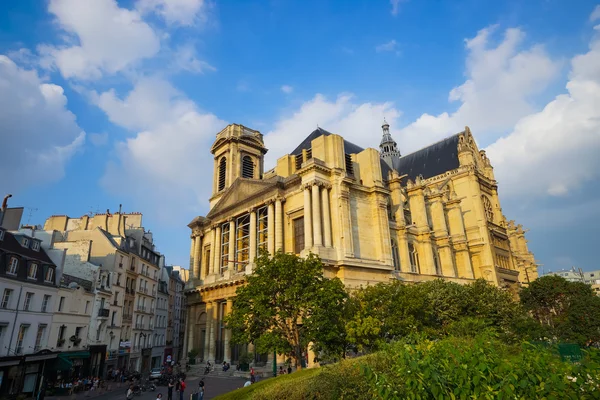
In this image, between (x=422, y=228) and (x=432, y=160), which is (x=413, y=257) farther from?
(x=432, y=160)

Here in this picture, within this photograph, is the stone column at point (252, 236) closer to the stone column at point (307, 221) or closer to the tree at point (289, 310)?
the stone column at point (307, 221)

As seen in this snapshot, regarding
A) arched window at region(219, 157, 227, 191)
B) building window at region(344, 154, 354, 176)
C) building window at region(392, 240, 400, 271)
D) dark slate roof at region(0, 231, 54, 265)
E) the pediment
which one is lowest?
dark slate roof at region(0, 231, 54, 265)

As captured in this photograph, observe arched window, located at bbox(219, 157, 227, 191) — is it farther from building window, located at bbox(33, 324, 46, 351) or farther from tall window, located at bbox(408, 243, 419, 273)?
building window, located at bbox(33, 324, 46, 351)

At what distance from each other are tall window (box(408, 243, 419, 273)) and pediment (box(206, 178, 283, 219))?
1577cm

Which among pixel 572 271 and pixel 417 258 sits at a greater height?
pixel 572 271

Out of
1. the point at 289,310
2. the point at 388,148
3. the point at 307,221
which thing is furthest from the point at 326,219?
the point at 388,148

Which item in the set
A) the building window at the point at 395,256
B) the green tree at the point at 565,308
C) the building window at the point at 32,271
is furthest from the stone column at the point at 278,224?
the green tree at the point at 565,308

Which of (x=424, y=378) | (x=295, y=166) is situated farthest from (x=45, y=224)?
(x=424, y=378)

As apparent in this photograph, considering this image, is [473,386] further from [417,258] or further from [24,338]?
[417,258]

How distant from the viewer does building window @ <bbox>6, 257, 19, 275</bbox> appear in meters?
23.5

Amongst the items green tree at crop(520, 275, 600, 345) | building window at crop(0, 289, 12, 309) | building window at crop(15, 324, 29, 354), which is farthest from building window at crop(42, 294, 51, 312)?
green tree at crop(520, 275, 600, 345)

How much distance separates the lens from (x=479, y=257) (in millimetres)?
46375

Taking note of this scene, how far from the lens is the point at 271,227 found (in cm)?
3372

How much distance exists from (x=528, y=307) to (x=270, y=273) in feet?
87.9
